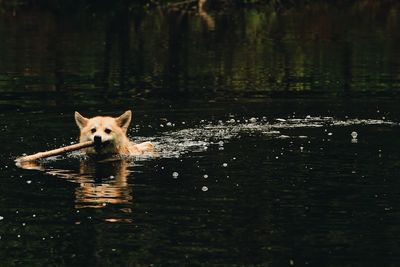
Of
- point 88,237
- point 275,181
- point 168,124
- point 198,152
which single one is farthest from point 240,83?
point 88,237

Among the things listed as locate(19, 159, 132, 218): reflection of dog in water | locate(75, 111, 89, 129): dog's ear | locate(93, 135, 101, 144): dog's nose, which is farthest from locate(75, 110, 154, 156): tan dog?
locate(19, 159, 132, 218): reflection of dog in water

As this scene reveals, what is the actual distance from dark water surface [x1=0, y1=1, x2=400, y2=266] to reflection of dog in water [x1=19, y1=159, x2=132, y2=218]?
0.03 meters

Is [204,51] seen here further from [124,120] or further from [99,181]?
[99,181]

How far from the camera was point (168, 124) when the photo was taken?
24.9 m

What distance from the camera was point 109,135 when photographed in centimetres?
2095

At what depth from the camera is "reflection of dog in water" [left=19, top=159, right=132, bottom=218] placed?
55.5 feet

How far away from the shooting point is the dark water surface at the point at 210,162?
14133 mm

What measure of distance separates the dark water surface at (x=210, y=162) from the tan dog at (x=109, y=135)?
0.47 m

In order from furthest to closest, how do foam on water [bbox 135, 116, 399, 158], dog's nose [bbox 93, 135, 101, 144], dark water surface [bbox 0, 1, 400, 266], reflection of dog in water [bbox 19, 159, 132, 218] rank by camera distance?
1. foam on water [bbox 135, 116, 399, 158]
2. dog's nose [bbox 93, 135, 101, 144]
3. reflection of dog in water [bbox 19, 159, 132, 218]
4. dark water surface [bbox 0, 1, 400, 266]

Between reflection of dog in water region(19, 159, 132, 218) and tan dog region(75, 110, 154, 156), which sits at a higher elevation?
tan dog region(75, 110, 154, 156)

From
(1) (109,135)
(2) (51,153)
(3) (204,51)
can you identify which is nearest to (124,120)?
(1) (109,135)

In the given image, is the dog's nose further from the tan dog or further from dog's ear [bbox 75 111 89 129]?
dog's ear [bbox 75 111 89 129]

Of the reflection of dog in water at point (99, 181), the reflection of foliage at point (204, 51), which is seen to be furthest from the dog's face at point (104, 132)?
the reflection of foliage at point (204, 51)

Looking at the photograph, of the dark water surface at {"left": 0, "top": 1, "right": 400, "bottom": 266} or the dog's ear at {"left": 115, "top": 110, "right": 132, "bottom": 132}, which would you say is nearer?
→ the dark water surface at {"left": 0, "top": 1, "right": 400, "bottom": 266}
